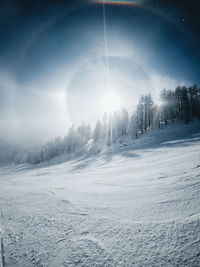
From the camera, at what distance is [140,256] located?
4.14 feet

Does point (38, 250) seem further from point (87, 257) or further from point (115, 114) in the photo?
point (115, 114)

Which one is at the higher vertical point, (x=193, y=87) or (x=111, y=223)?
(x=193, y=87)

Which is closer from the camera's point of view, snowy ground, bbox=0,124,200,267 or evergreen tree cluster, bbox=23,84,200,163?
snowy ground, bbox=0,124,200,267

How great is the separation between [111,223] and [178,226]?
3.40 feet

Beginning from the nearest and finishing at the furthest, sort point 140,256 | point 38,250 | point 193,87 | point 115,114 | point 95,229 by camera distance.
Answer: point 140,256 < point 38,250 < point 95,229 < point 193,87 < point 115,114

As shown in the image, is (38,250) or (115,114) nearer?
(38,250)

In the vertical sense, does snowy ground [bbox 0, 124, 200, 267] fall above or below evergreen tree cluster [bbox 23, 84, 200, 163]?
below

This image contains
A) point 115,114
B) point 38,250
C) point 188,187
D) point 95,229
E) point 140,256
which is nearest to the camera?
point 140,256

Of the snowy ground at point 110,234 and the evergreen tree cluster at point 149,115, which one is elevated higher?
the evergreen tree cluster at point 149,115

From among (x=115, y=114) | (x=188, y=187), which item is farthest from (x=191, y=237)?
(x=115, y=114)

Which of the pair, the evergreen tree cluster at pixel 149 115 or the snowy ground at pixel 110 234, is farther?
the evergreen tree cluster at pixel 149 115

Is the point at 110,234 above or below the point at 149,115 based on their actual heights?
below

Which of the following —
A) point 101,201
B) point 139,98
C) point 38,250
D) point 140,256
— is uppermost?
point 139,98

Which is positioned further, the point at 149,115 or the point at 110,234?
the point at 149,115
